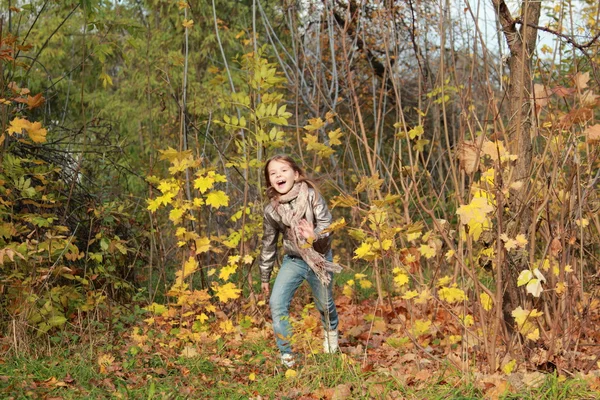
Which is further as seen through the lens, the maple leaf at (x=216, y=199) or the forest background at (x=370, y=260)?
the maple leaf at (x=216, y=199)

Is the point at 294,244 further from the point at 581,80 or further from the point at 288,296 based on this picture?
the point at 581,80

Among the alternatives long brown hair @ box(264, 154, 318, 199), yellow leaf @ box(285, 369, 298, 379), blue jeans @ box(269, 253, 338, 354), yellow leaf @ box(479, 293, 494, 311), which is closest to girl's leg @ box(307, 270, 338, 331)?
blue jeans @ box(269, 253, 338, 354)

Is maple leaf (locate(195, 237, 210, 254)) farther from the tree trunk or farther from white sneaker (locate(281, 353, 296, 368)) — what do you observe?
the tree trunk

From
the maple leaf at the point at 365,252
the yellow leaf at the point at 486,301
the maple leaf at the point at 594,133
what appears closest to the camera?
the maple leaf at the point at 594,133

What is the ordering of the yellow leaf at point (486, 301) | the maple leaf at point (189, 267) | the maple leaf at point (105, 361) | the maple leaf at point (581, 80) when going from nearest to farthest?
the maple leaf at point (581, 80), the yellow leaf at point (486, 301), the maple leaf at point (105, 361), the maple leaf at point (189, 267)

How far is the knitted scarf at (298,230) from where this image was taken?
3947 millimetres

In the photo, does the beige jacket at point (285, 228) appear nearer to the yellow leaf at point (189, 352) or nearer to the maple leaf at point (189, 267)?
the maple leaf at point (189, 267)

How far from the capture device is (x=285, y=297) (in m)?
4.05

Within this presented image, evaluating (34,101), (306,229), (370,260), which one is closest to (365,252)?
(370,260)

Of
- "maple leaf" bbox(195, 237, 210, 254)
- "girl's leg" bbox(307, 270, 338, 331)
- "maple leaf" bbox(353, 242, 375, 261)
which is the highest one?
"maple leaf" bbox(353, 242, 375, 261)

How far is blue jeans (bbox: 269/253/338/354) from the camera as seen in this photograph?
13.2ft

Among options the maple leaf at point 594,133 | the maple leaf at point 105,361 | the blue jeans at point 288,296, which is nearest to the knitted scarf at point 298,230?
the blue jeans at point 288,296

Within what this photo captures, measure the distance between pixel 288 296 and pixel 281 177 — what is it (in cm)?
69

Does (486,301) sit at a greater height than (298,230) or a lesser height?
lesser
